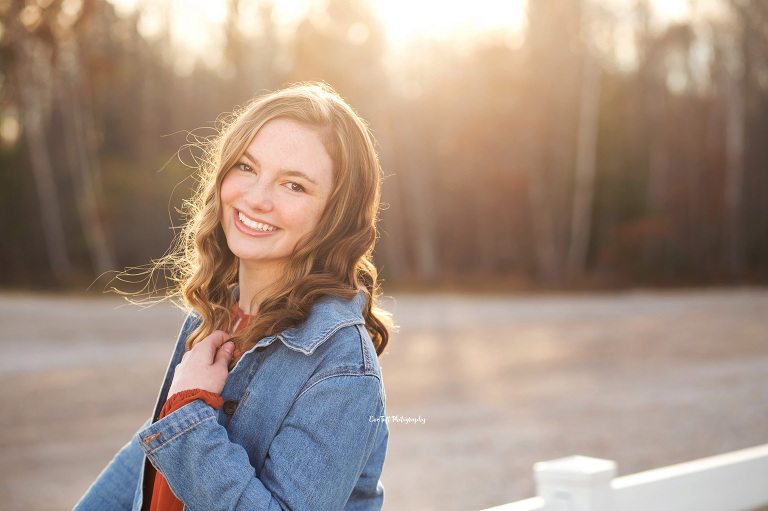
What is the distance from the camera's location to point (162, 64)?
2897 cm

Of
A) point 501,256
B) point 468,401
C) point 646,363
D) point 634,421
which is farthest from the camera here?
point 501,256

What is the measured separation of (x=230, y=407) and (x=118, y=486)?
1.84 ft

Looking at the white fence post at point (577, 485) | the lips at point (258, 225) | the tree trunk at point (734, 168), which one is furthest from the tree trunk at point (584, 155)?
the lips at point (258, 225)

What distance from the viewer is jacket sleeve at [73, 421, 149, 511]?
5.86 feet

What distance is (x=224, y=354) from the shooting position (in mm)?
1495

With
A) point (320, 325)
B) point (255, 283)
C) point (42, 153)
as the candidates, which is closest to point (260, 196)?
point (255, 283)

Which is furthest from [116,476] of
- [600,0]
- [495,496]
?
[600,0]

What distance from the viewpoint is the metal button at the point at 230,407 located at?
1.46m

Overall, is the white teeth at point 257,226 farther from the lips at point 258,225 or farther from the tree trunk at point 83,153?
the tree trunk at point 83,153

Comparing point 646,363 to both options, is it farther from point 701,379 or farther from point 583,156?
point 583,156

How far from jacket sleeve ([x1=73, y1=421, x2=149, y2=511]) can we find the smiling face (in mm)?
635

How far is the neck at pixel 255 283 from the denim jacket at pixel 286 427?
0.19 meters

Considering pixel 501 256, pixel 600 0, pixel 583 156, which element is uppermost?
pixel 600 0

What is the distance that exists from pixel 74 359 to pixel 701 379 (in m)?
9.29
